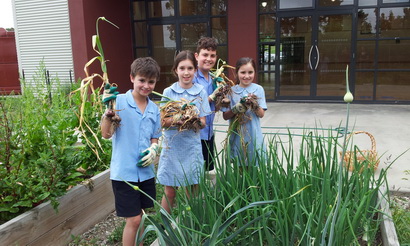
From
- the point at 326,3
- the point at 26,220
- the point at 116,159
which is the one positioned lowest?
the point at 26,220

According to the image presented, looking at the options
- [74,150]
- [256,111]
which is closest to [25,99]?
[74,150]

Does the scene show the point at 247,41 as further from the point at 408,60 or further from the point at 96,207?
the point at 96,207

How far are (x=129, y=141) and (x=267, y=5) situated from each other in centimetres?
823

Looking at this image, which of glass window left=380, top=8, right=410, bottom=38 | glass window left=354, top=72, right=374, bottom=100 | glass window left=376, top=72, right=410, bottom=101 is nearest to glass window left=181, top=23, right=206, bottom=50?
glass window left=354, top=72, right=374, bottom=100

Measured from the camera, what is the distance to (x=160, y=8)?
424 inches

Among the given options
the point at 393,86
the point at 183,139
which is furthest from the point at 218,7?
the point at 183,139

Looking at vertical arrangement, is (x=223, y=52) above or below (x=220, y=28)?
below

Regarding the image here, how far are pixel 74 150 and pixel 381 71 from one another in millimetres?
8536

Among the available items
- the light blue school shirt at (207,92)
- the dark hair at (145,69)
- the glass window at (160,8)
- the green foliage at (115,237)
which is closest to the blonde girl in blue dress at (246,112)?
the light blue school shirt at (207,92)

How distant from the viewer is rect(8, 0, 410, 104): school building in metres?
9.00

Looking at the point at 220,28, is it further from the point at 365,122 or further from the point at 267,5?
the point at 365,122

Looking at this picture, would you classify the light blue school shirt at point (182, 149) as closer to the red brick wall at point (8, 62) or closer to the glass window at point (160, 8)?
the glass window at point (160, 8)

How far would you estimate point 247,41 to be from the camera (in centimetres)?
967

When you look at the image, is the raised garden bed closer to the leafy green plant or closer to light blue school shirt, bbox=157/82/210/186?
light blue school shirt, bbox=157/82/210/186
